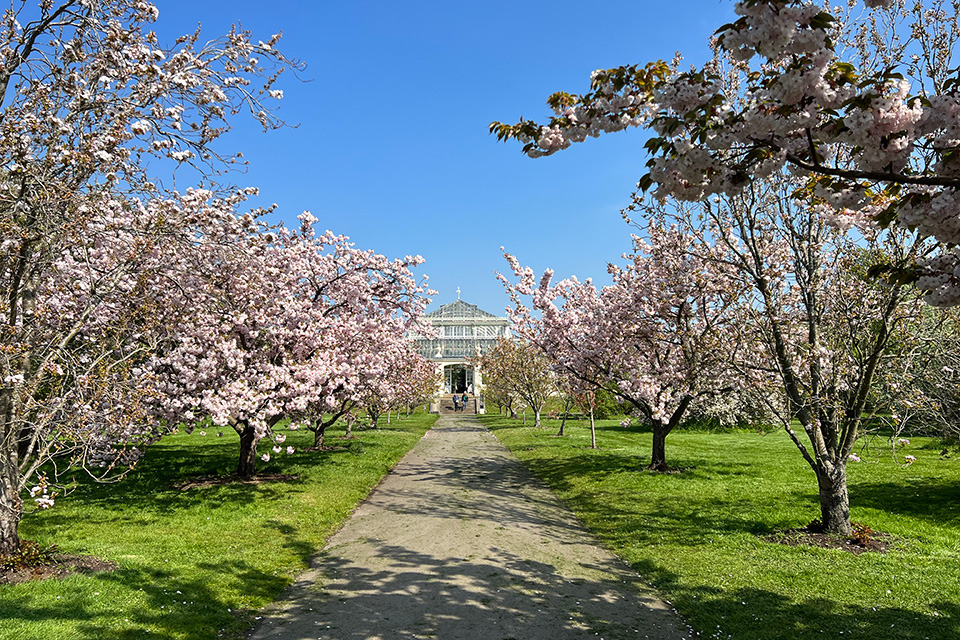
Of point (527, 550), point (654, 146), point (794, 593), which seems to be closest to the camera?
point (654, 146)

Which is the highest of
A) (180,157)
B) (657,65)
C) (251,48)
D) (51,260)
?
(251,48)

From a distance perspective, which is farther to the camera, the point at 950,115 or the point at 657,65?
the point at 657,65

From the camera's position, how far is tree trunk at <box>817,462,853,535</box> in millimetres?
9625

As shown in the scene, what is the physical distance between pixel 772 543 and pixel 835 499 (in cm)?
146

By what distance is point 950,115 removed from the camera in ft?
12.8

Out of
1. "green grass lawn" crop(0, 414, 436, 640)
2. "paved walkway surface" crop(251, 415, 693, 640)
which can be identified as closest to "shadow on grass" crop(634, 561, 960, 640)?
"paved walkway surface" crop(251, 415, 693, 640)

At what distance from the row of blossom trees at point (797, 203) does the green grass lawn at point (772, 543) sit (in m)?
1.69

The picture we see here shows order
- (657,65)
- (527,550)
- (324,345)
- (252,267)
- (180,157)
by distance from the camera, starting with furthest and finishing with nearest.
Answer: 1. (324,345)
2. (252,267)
3. (527,550)
4. (180,157)
5. (657,65)

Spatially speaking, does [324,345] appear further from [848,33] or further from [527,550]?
[848,33]

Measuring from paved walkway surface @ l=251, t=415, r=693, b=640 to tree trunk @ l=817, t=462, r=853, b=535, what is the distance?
416cm

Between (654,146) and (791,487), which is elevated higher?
(654,146)

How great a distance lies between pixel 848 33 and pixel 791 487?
11563 mm

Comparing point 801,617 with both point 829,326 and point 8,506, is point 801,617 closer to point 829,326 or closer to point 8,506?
point 829,326

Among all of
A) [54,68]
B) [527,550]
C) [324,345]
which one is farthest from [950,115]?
[324,345]
